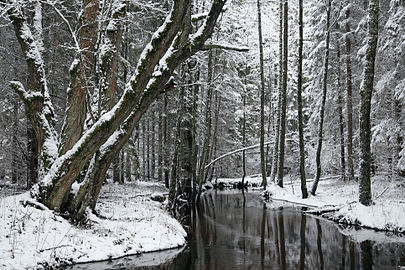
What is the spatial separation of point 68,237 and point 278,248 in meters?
5.38

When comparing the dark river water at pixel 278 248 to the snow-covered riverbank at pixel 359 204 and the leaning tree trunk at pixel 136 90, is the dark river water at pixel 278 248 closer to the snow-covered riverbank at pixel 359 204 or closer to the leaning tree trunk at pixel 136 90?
the snow-covered riverbank at pixel 359 204

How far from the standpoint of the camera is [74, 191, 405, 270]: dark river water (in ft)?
24.2

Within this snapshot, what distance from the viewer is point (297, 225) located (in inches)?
467

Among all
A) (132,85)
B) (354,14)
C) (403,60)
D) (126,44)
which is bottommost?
(132,85)

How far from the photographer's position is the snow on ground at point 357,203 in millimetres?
10164

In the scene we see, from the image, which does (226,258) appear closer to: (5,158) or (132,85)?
(132,85)

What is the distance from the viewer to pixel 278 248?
908 centimetres

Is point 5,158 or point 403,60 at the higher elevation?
point 403,60

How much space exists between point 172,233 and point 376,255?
5.12 metres

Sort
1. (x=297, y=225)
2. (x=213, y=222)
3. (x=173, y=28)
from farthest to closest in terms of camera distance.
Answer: (x=213, y=222), (x=297, y=225), (x=173, y=28)

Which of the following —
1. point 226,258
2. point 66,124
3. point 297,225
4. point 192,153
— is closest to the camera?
point 226,258

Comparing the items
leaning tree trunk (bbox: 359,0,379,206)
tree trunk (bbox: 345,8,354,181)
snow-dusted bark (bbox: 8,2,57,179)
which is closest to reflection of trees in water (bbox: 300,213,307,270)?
leaning tree trunk (bbox: 359,0,379,206)

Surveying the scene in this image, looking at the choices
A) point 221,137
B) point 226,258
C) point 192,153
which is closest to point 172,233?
point 226,258

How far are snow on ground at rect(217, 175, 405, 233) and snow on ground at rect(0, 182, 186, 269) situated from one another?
5.91 meters
